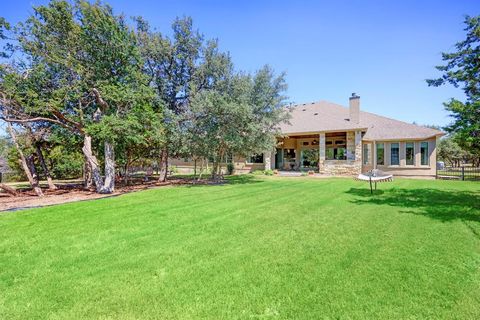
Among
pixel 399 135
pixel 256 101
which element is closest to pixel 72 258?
pixel 256 101

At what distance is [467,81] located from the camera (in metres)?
8.99

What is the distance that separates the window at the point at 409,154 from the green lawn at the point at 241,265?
13562 millimetres

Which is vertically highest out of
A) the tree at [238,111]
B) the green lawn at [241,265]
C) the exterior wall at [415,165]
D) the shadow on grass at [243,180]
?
the tree at [238,111]

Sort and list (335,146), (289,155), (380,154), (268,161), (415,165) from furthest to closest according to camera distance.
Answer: (289,155), (268,161), (335,146), (380,154), (415,165)

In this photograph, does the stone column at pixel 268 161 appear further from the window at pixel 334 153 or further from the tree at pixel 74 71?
the tree at pixel 74 71

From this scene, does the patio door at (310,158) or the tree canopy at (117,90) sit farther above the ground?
the tree canopy at (117,90)

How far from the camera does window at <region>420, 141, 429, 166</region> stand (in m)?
18.4

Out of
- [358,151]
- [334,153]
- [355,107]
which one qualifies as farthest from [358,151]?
[355,107]

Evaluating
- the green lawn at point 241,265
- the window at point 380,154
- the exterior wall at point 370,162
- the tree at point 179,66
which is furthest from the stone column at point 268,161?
the green lawn at point 241,265

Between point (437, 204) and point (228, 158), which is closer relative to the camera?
point (437, 204)

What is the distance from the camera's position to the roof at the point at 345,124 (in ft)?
62.5

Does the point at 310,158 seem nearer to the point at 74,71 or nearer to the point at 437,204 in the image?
the point at 437,204

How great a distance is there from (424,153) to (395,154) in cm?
187

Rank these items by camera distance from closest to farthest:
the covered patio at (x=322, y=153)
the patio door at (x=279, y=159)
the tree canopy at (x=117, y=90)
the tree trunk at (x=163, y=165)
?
the tree canopy at (x=117, y=90), the tree trunk at (x=163, y=165), the covered patio at (x=322, y=153), the patio door at (x=279, y=159)
